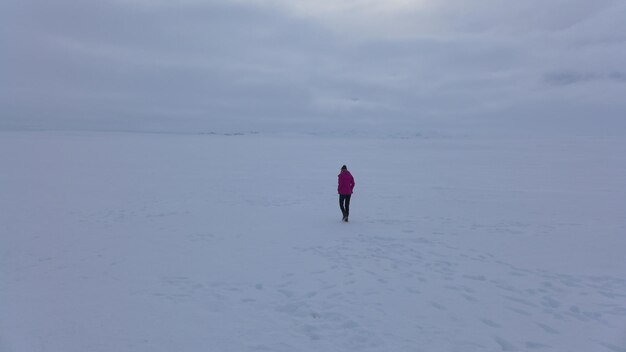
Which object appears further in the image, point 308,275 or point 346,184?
point 346,184

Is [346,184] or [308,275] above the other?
[346,184]

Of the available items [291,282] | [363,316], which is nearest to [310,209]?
[291,282]

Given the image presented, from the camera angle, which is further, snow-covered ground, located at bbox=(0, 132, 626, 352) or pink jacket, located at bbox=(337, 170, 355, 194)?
pink jacket, located at bbox=(337, 170, 355, 194)

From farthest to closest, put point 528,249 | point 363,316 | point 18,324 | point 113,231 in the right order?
1. point 113,231
2. point 528,249
3. point 363,316
4. point 18,324

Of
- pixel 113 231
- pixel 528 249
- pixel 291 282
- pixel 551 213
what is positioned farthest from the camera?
pixel 551 213

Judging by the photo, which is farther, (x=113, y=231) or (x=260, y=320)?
(x=113, y=231)

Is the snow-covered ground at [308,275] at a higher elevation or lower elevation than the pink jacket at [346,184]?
lower

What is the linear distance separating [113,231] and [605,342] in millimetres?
10487

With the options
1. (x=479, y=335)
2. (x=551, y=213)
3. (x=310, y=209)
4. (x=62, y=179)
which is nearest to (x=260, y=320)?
(x=479, y=335)

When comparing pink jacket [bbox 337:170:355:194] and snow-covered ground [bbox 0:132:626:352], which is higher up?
pink jacket [bbox 337:170:355:194]

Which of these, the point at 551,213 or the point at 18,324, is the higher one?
the point at 551,213

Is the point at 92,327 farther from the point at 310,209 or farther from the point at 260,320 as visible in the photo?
the point at 310,209

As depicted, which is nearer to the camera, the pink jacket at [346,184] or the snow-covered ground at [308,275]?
the snow-covered ground at [308,275]

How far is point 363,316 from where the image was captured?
625 cm
